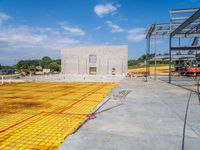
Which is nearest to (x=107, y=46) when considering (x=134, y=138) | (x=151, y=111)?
(x=151, y=111)

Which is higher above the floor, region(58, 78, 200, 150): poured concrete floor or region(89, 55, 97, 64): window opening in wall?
region(89, 55, 97, 64): window opening in wall

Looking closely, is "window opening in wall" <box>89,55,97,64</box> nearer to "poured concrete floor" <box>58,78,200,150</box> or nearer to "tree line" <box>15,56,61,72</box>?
"tree line" <box>15,56,61,72</box>

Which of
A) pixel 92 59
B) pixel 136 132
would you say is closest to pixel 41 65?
pixel 92 59

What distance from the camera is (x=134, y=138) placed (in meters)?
3.47

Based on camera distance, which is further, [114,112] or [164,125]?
[114,112]

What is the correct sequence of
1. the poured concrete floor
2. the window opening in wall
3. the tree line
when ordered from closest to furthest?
1. the poured concrete floor
2. the window opening in wall
3. the tree line

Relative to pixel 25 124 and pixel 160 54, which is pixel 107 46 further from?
pixel 25 124

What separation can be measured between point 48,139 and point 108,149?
132 cm

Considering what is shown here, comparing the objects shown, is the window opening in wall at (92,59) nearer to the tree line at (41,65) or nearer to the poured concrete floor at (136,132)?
the tree line at (41,65)

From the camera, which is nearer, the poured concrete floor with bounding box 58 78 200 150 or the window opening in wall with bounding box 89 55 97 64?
the poured concrete floor with bounding box 58 78 200 150

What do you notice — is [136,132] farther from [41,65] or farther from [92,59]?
[41,65]

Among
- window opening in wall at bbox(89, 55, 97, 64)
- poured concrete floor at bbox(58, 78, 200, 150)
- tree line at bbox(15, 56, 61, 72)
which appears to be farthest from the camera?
tree line at bbox(15, 56, 61, 72)

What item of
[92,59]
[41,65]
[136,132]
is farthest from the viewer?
[41,65]

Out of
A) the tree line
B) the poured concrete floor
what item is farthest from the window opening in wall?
the poured concrete floor
